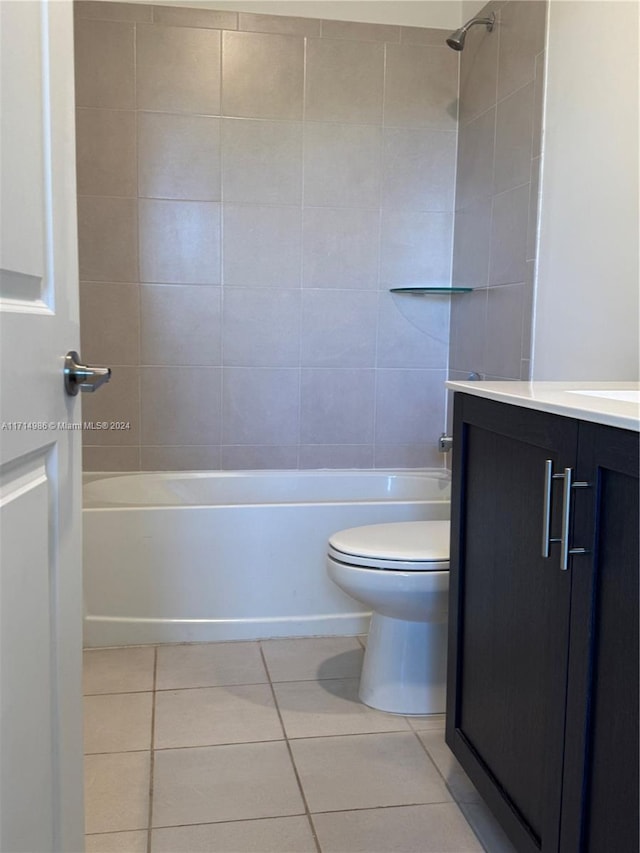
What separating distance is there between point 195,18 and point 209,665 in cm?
229

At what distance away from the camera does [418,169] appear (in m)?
3.14

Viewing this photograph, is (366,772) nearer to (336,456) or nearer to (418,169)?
(336,456)

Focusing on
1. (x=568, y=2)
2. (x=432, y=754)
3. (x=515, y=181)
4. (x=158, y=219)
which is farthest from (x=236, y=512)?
(x=568, y=2)

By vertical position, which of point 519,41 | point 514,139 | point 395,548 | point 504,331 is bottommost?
point 395,548

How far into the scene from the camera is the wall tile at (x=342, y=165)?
3059 mm

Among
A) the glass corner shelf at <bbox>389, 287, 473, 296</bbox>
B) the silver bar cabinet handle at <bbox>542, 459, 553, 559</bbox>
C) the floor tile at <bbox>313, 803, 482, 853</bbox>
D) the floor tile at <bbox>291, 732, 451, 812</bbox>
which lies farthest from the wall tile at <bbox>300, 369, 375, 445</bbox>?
the silver bar cabinet handle at <bbox>542, 459, 553, 559</bbox>

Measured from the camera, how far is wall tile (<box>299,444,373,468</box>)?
3.20m

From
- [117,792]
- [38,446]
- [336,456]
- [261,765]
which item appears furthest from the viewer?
[336,456]

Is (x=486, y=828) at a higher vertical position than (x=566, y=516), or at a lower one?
lower

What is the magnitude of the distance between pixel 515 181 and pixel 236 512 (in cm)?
142

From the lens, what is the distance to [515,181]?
2598 millimetres

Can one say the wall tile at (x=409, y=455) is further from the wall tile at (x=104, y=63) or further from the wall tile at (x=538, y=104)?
the wall tile at (x=104, y=63)

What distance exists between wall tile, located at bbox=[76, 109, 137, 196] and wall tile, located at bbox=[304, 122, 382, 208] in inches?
26.1

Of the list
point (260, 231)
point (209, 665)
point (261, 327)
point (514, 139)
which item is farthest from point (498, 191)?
point (209, 665)
